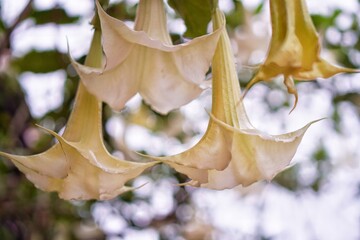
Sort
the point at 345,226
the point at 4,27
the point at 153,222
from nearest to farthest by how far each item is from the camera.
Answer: the point at 4,27, the point at 153,222, the point at 345,226

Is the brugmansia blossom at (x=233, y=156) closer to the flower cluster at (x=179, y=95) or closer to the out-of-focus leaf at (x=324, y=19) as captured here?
the flower cluster at (x=179, y=95)

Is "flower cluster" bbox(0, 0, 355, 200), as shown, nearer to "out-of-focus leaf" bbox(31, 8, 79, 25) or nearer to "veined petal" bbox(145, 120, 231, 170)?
"veined petal" bbox(145, 120, 231, 170)

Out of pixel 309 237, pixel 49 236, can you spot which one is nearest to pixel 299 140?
pixel 49 236

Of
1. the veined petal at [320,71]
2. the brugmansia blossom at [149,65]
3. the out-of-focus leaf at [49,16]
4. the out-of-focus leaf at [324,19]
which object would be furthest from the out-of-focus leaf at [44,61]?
the veined petal at [320,71]

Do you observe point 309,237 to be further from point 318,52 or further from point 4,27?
point 318,52

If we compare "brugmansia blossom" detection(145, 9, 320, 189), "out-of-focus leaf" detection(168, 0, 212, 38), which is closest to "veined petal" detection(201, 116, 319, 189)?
"brugmansia blossom" detection(145, 9, 320, 189)

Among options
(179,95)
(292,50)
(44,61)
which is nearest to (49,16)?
(44,61)

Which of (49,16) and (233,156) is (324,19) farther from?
(233,156)
